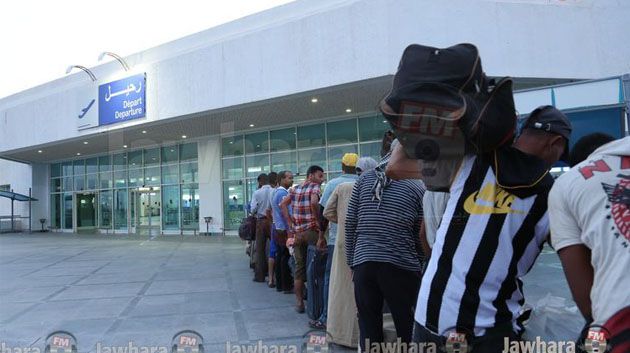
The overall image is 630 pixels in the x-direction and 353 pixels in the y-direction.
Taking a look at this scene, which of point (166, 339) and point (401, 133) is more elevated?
point (401, 133)

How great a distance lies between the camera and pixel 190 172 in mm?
18031

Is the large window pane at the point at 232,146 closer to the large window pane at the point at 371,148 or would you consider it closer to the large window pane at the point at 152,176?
the large window pane at the point at 152,176

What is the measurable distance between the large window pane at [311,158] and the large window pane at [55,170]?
15.7 meters

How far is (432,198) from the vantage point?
202 cm

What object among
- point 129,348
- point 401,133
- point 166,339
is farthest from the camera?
point 166,339

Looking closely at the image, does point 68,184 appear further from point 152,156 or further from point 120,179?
point 152,156

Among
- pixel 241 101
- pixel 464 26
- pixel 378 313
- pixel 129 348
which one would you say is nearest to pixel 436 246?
pixel 378 313

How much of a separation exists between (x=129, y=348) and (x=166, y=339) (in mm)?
494

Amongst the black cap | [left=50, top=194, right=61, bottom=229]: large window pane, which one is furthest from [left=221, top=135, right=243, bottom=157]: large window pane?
the black cap

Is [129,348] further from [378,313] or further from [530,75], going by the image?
[530,75]

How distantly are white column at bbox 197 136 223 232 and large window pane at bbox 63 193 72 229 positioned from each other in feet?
33.9

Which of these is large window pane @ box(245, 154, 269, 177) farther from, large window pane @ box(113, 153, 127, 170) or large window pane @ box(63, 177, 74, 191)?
large window pane @ box(63, 177, 74, 191)

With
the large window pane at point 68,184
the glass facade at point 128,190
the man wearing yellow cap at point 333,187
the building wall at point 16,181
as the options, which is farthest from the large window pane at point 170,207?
the man wearing yellow cap at point 333,187

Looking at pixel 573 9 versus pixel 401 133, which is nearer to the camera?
pixel 401 133
